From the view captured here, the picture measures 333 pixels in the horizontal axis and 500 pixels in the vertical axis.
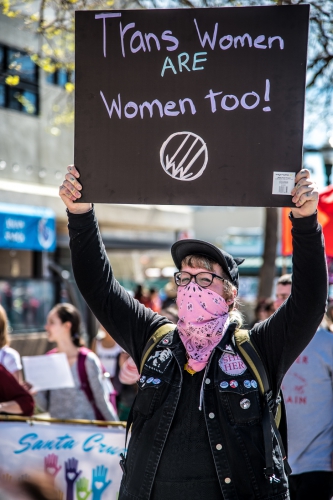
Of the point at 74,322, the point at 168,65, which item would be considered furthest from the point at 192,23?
the point at 74,322

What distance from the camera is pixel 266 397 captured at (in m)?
2.79

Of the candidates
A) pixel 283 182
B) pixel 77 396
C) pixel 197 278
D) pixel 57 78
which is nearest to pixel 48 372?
pixel 77 396

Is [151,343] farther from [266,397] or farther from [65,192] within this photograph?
[65,192]

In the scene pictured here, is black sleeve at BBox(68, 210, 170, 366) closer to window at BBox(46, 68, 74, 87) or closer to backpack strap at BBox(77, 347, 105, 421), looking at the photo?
backpack strap at BBox(77, 347, 105, 421)

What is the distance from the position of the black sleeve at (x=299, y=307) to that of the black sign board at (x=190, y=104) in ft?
0.51

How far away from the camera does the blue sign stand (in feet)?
47.0

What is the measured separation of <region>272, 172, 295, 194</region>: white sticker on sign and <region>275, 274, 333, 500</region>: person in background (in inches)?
97.2

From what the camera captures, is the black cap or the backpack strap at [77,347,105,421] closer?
the black cap

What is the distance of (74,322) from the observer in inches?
245

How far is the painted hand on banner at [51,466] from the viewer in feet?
15.5

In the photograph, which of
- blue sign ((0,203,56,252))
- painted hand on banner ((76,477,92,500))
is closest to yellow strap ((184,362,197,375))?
painted hand on banner ((76,477,92,500))

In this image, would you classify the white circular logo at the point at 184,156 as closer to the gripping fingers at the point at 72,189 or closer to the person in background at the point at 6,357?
the gripping fingers at the point at 72,189

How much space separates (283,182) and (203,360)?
2.56 feet

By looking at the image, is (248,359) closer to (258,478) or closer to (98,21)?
(258,478)
